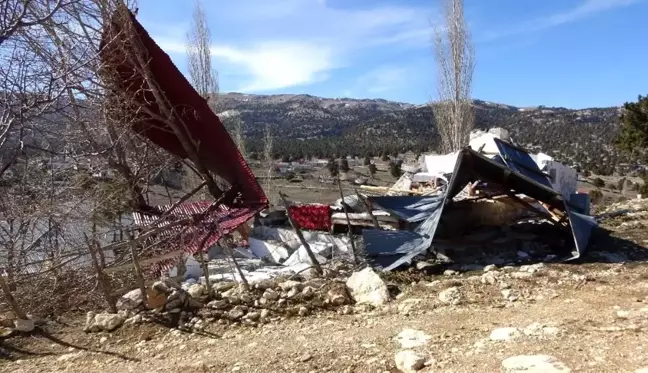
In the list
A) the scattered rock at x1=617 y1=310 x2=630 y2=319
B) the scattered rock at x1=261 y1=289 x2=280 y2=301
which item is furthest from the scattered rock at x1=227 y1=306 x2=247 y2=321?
the scattered rock at x1=617 y1=310 x2=630 y2=319

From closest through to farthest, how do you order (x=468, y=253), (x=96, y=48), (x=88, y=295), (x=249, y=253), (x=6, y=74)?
(x=6, y=74) → (x=96, y=48) → (x=88, y=295) → (x=468, y=253) → (x=249, y=253)

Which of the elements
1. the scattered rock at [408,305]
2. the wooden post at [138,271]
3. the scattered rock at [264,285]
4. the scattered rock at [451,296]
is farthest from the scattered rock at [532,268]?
the wooden post at [138,271]

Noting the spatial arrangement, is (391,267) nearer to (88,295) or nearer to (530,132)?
(88,295)

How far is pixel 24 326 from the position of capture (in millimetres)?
4934

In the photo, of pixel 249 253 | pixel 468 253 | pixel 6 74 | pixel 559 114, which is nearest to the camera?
pixel 6 74

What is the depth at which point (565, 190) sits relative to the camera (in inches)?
622

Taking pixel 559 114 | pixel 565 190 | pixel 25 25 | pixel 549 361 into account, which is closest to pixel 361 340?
pixel 549 361

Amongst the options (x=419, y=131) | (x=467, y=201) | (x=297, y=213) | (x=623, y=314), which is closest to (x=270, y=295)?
(x=623, y=314)

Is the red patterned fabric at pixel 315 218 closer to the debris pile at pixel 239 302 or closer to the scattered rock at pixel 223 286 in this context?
the scattered rock at pixel 223 286

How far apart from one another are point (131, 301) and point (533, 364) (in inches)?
143

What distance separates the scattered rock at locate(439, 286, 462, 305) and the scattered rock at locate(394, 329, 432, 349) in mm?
912

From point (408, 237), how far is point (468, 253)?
1070 millimetres

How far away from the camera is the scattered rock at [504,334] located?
3.80 meters

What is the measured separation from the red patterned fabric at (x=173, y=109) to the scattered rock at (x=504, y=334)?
12.6 ft
